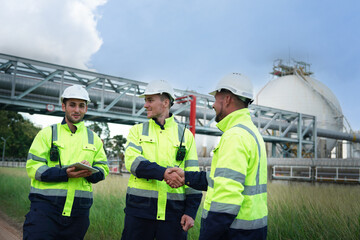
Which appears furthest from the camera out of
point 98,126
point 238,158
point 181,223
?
point 98,126

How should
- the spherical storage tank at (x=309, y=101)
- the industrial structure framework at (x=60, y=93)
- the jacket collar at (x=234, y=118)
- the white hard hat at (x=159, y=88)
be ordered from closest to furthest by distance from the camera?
1. the jacket collar at (x=234, y=118)
2. the white hard hat at (x=159, y=88)
3. the industrial structure framework at (x=60, y=93)
4. the spherical storage tank at (x=309, y=101)

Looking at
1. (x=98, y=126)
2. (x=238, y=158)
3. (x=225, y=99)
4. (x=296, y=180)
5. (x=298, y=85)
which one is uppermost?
(x=298, y=85)

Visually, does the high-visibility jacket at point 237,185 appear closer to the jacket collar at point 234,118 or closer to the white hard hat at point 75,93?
the jacket collar at point 234,118

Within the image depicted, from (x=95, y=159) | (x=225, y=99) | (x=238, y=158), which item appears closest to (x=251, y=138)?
(x=238, y=158)

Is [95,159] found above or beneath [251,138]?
beneath

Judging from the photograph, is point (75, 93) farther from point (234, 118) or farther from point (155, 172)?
point (234, 118)

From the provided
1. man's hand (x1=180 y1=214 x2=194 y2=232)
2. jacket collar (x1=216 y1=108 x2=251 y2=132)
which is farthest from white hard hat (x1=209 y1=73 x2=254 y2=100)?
man's hand (x1=180 y1=214 x2=194 y2=232)

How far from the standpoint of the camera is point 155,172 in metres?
2.86

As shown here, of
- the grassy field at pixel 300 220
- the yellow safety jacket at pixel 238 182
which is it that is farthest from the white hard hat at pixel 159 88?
the grassy field at pixel 300 220

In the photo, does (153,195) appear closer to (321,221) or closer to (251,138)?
(251,138)

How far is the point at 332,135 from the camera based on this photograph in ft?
103

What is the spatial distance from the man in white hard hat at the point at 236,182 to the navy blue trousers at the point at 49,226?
157 cm

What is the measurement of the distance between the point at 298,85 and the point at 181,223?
3500cm

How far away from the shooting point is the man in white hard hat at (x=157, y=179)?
2953 mm
